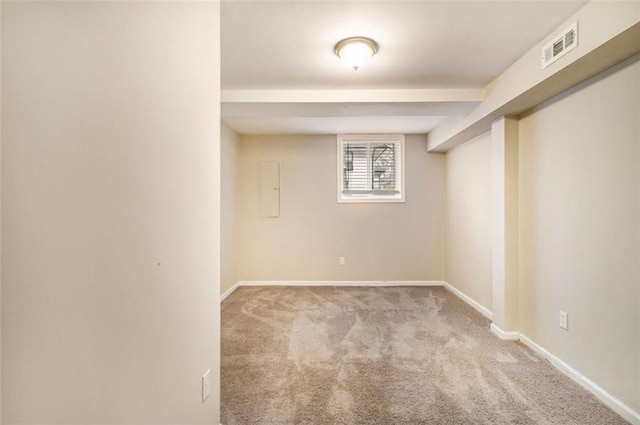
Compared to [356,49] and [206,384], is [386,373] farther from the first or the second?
[356,49]

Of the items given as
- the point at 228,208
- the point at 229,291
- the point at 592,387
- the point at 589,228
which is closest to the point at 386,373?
the point at 592,387

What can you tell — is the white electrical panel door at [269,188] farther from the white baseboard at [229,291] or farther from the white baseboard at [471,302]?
the white baseboard at [471,302]

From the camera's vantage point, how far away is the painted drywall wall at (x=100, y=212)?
62 centimetres

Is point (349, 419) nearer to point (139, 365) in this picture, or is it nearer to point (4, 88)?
point (139, 365)

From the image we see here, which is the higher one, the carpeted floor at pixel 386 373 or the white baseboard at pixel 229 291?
the white baseboard at pixel 229 291

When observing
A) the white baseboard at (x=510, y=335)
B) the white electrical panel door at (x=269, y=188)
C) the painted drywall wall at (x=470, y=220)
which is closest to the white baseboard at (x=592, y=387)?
the white baseboard at (x=510, y=335)

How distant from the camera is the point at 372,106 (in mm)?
3014

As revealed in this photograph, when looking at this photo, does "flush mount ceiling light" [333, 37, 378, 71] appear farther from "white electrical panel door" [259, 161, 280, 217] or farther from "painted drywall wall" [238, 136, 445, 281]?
"white electrical panel door" [259, 161, 280, 217]

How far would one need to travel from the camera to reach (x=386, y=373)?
222 centimetres

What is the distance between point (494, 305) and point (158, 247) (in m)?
3.16

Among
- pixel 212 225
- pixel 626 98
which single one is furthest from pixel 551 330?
pixel 212 225

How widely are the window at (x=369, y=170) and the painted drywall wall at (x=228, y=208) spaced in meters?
1.71

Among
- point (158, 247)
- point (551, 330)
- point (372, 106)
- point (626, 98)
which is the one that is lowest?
point (551, 330)

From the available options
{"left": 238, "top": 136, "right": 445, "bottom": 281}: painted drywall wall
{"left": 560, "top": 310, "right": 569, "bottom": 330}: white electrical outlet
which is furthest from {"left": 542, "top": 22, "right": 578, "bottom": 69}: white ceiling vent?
{"left": 238, "top": 136, "right": 445, "bottom": 281}: painted drywall wall
